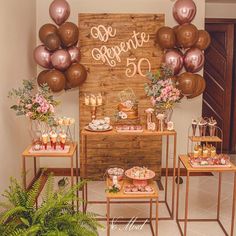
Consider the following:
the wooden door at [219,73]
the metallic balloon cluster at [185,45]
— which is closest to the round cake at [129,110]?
the metallic balloon cluster at [185,45]

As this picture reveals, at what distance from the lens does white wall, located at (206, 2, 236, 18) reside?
6.78 meters

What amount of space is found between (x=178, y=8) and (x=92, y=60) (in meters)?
1.27

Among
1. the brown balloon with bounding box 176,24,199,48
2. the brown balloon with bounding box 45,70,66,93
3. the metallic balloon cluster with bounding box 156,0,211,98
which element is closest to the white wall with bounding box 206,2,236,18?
the metallic balloon cluster with bounding box 156,0,211,98

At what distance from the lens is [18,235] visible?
3059 millimetres

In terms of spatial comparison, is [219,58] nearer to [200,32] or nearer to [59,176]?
[200,32]

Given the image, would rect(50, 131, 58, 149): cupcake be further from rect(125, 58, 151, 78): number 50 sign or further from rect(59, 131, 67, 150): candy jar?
rect(125, 58, 151, 78): number 50 sign

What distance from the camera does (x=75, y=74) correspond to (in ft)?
16.9

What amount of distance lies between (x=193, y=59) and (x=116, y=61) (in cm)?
100

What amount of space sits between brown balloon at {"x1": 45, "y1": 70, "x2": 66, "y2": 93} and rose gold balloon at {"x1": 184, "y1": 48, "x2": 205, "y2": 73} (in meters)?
1.56

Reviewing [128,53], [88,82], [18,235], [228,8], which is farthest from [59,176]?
[228,8]

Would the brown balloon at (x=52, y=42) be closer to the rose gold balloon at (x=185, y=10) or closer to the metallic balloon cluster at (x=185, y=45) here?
the metallic balloon cluster at (x=185, y=45)

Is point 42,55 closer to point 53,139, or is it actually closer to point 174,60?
point 53,139

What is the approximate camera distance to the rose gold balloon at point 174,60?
207 inches

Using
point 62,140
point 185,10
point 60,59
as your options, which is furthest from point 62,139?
point 185,10
